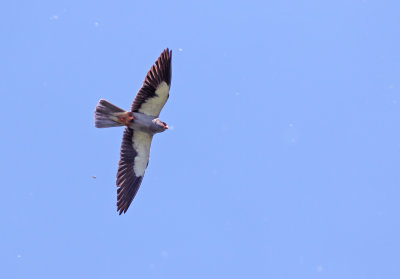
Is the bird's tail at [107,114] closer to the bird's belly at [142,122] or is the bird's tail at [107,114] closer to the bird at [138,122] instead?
the bird at [138,122]

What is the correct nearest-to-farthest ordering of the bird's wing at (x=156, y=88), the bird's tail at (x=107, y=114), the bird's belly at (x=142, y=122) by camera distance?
the bird's wing at (x=156, y=88)
the bird's tail at (x=107, y=114)
the bird's belly at (x=142, y=122)

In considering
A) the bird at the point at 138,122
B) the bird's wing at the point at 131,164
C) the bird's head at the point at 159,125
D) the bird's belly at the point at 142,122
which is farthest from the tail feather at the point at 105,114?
the bird's head at the point at 159,125

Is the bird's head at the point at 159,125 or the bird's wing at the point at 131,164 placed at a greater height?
the bird's head at the point at 159,125

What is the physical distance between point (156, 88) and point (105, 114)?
38.3 inches

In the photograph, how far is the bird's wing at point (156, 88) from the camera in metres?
14.3

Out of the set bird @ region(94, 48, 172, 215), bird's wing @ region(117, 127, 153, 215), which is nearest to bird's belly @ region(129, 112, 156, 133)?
bird @ region(94, 48, 172, 215)

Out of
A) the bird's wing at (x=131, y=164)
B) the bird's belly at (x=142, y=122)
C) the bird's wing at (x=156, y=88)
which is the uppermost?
the bird's wing at (x=156, y=88)

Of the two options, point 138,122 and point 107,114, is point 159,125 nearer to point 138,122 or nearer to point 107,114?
point 138,122

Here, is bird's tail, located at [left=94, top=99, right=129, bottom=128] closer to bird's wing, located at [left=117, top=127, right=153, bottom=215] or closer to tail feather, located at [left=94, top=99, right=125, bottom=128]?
tail feather, located at [left=94, top=99, right=125, bottom=128]

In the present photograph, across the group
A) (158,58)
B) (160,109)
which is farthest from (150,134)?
(158,58)

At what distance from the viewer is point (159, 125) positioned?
14.7 metres

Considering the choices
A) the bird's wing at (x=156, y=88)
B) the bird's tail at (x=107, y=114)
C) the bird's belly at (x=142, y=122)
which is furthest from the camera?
the bird's belly at (x=142, y=122)

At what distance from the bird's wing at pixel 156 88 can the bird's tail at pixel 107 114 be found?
0.26 meters

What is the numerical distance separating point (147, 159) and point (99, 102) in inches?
57.1
